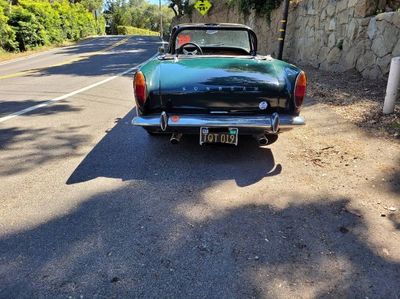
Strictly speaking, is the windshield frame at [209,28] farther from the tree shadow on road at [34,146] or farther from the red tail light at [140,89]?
the tree shadow on road at [34,146]

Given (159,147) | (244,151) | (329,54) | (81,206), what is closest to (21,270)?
(81,206)

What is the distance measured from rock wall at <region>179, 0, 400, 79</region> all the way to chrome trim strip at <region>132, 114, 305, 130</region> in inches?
180

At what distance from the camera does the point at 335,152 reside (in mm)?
4418

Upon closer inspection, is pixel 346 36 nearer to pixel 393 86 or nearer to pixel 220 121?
pixel 393 86

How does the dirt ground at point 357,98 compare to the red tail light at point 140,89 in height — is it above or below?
below

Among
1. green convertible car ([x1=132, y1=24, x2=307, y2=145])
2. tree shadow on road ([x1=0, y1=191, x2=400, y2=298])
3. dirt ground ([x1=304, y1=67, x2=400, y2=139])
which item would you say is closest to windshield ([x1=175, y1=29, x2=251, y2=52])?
green convertible car ([x1=132, y1=24, x2=307, y2=145])

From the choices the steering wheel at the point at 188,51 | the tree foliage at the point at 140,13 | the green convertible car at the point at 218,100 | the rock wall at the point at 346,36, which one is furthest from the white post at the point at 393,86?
the tree foliage at the point at 140,13

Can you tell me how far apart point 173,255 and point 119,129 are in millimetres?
3338

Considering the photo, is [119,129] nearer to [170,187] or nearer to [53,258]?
[170,187]

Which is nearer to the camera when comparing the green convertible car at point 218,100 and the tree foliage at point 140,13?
the green convertible car at point 218,100

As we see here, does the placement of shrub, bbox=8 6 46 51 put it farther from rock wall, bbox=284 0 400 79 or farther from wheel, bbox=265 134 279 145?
wheel, bbox=265 134 279 145

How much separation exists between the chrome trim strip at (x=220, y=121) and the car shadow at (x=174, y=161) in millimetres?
524

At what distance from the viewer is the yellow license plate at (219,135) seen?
3768mm

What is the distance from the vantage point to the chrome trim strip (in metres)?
3.72
